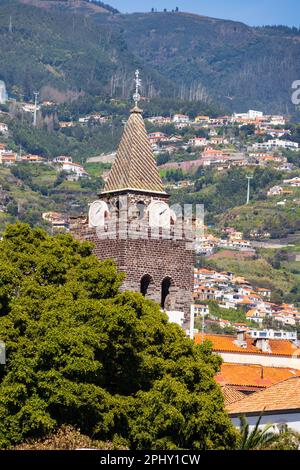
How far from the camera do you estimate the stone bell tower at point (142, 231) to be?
43.6 meters

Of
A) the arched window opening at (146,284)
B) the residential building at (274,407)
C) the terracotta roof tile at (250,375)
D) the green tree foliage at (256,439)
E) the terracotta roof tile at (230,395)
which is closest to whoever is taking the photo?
the green tree foliage at (256,439)

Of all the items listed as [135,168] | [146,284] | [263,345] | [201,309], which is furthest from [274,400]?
[201,309]

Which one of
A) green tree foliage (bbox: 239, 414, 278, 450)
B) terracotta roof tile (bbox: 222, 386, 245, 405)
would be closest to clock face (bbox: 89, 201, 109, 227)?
terracotta roof tile (bbox: 222, 386, 245, 405)

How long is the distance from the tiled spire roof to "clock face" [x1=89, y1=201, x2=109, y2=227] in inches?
19.8

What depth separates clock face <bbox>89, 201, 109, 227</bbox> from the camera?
44.3 m

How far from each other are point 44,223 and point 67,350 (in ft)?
510

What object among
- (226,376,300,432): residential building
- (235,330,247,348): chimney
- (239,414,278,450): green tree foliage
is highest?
(235,330,247,348): chimney

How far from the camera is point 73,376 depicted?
105 feet

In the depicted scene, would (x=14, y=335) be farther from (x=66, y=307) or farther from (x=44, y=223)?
(x=44, y=223)

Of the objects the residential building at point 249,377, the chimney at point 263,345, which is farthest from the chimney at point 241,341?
the residential building at point 249,377

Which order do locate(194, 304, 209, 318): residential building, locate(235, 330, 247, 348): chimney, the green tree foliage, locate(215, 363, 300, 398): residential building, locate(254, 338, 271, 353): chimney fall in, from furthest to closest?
locate(194, 304, 209, 318): residential building → locate(254, 338, 271, 353): chimney → locate(235, 330, 247, 348): chimney → locate(215, 363, 300, 398): residential building → the green tree foliage

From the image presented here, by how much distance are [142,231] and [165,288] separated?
219cm

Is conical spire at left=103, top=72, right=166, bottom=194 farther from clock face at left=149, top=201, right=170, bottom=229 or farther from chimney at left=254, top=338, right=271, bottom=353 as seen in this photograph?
chimney at left=254, top=338, right=271, bottom=353

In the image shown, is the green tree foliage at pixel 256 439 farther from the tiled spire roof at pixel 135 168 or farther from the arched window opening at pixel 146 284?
the tiled spire roof at pixel 135 168
